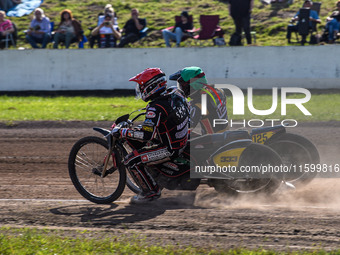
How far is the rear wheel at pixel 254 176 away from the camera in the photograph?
670 centimetres

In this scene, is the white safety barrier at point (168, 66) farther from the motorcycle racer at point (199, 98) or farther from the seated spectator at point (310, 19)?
the motorcycle racer at point (199, 98)

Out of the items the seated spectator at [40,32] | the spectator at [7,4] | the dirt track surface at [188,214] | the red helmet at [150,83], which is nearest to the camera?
the dirt track surface at [188,214]

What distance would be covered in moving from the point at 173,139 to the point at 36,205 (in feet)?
6.20

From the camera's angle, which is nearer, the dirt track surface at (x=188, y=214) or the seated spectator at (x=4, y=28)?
the dirt track surface at (x=188, y=214)

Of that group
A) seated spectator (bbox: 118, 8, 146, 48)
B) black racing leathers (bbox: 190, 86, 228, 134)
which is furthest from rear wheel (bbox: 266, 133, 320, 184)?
seated spectator (bbox: 118, 8, 146, 48)

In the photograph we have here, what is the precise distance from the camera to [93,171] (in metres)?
6.91

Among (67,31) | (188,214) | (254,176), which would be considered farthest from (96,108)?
(188,214)

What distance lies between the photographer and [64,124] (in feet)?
41.0

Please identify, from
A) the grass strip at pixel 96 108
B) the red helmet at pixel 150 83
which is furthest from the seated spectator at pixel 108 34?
the red helmet at pixel 150 83

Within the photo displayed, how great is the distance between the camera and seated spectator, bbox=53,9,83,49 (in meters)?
17.6

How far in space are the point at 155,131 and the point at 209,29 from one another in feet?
39.9

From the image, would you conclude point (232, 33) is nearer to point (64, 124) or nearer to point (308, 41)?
point (308, 41)

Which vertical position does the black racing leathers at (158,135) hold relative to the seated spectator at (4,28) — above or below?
below

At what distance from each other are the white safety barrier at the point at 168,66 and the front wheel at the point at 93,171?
9.32m
